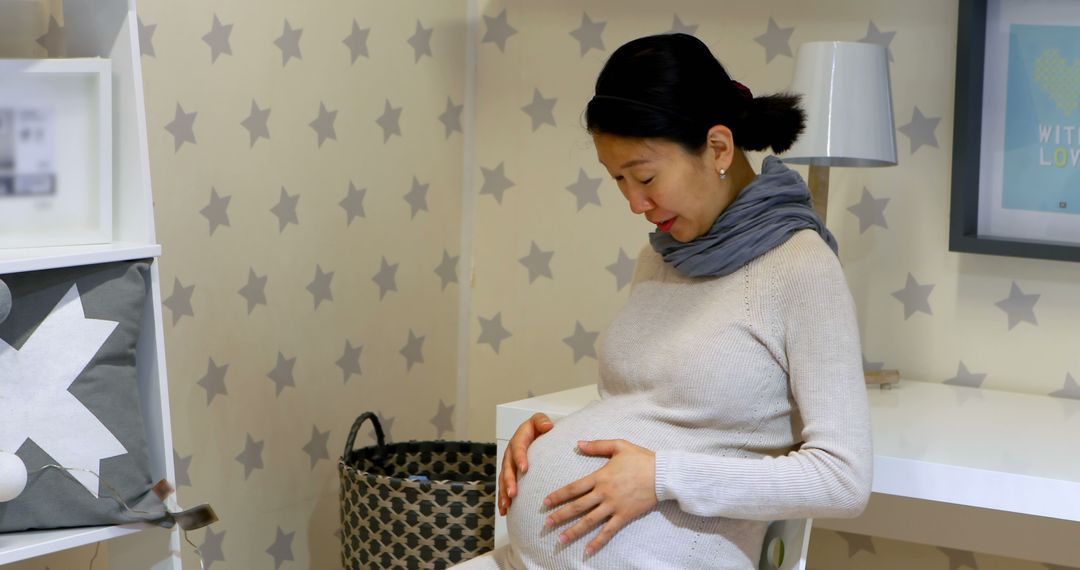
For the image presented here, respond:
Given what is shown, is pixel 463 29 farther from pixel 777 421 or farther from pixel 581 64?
pixel 777 421

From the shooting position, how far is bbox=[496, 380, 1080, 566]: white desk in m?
1.36

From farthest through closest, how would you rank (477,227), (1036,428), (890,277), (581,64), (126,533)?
(477,227) < (581,64) < (890,277) < (1036,428) < (126,533)

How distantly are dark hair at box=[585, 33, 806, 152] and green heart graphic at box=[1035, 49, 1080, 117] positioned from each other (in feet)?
2.59

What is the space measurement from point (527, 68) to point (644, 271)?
1.10 m

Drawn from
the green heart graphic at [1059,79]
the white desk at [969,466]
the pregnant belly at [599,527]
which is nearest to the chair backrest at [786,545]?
the pregnant belly at [599,527]

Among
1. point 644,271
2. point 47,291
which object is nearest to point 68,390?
point 47,291

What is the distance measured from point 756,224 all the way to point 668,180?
11cm

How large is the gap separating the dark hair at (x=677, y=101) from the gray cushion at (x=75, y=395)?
620 mm

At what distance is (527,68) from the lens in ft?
8.02

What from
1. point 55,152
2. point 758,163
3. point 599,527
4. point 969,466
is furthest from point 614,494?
point 758,163

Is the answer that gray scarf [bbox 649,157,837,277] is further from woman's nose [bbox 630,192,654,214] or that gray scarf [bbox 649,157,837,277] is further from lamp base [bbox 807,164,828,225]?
lamp base [bbox 807,164,828,225]

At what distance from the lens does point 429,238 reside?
2.47 metres

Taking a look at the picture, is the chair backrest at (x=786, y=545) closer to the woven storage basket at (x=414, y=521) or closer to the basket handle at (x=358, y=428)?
the woven storage basket at (x=414, y=521)

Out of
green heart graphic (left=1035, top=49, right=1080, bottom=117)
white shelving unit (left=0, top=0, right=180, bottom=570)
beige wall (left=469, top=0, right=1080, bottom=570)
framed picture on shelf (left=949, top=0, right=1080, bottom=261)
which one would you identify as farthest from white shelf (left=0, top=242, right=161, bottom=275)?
green heart graphic (left=1035, top=49, right=1080, bottom=117)
